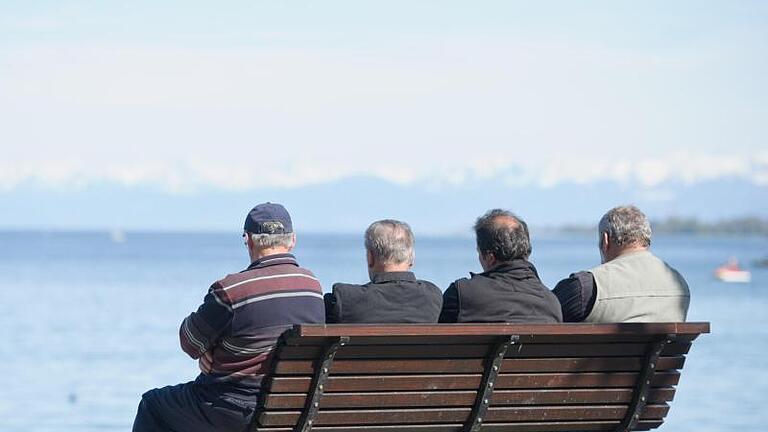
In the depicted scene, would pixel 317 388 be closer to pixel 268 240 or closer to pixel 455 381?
pixel 455 381

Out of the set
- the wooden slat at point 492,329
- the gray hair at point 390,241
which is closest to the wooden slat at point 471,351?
the wooden slat at point 492,329

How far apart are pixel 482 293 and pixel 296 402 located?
915 millimetres

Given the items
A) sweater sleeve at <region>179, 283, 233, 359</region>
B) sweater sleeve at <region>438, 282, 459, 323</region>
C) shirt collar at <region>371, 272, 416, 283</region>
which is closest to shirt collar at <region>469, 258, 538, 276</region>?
sweater sleeve at <region>438, 282, 459, 323</region>

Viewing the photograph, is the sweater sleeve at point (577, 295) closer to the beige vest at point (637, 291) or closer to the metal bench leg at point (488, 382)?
the beige vest at point (637, 291)

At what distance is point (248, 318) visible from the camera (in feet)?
17.6

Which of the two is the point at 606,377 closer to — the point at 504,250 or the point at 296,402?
the point at 504,250

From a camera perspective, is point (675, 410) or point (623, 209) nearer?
point (623, 209)

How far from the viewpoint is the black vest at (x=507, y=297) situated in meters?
5.59

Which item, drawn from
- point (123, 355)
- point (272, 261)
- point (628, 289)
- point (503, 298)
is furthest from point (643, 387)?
point (123, 355)

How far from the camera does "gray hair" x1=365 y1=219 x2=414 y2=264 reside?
5688 mm

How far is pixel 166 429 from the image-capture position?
5680 mm

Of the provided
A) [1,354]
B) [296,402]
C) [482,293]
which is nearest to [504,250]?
[482,293]

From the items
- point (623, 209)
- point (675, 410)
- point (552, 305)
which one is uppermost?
point (623, 209)

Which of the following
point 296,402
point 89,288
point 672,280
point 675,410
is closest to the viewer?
point 296,402
